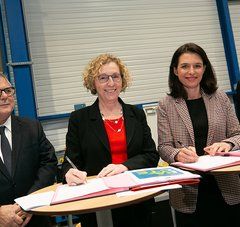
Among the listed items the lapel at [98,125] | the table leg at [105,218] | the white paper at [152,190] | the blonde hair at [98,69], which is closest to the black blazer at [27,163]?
the lapel at [98,125]

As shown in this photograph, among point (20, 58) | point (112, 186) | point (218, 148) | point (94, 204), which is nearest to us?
point (94, 204)

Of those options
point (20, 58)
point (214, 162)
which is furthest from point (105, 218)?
point (20, 58)

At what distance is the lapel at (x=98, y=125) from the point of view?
6.80 ft

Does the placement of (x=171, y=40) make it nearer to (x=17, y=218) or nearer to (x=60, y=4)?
(x=60, y=4)

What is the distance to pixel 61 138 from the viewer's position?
163 inches

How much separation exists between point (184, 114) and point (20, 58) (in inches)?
90.1

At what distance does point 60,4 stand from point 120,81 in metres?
2.44

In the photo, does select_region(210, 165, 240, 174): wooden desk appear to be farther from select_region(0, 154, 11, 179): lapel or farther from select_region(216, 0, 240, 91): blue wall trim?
select_region(216, 0, 240, 91): blue wall trim

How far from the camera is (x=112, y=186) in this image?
1409mm

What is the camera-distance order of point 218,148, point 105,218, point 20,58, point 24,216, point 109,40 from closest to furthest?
point 105,218 → point 24,216 → point 218,148 → point 20,58 → point 109,40

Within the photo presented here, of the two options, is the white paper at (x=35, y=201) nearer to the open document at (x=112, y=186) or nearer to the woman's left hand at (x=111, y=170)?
the open document at (x=112, y=186)

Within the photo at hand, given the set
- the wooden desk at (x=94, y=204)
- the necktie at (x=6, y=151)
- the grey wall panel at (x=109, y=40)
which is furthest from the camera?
the grey wall panel at (x=109, y=40)

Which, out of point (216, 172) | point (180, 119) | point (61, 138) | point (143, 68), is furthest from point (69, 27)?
point (216, 172)

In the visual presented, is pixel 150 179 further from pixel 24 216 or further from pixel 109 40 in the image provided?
pixel 109 40
